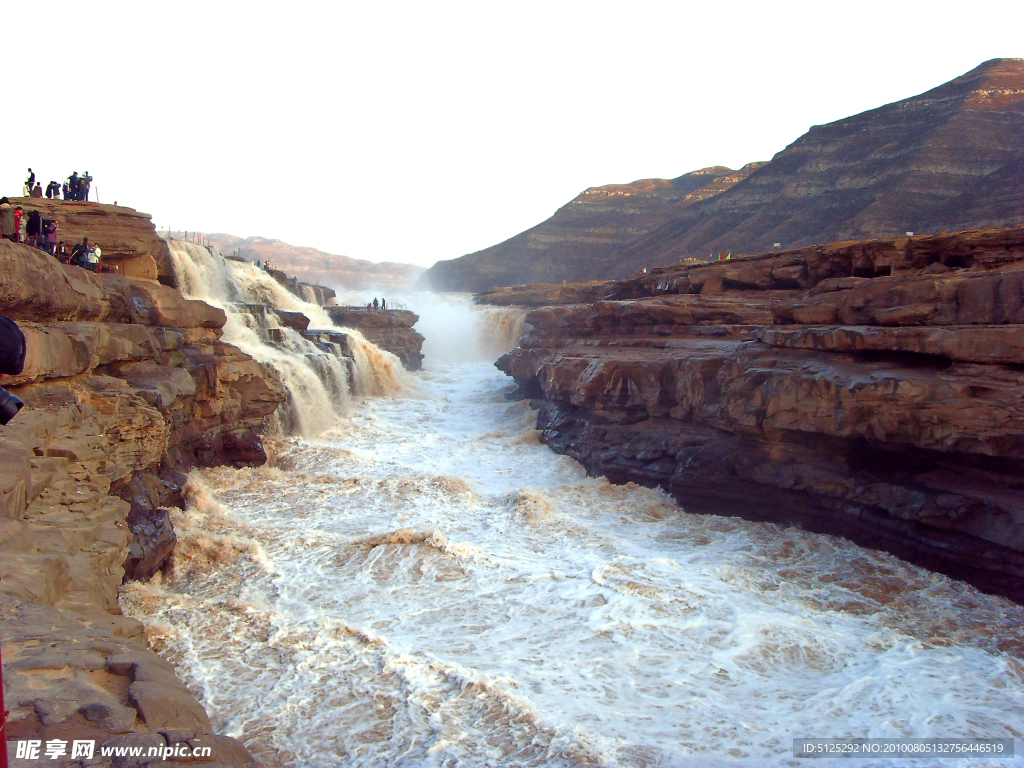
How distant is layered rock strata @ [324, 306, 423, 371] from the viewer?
27.0 metres

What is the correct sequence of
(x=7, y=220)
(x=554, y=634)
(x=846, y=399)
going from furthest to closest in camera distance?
(x=7, y=220) → (x=846, y=399) → (x=554, y=634)

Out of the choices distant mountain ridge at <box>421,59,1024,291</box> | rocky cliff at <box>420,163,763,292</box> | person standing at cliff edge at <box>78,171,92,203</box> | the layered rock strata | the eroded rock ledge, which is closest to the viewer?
the eroded rock ledge

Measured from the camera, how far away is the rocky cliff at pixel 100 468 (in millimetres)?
3844

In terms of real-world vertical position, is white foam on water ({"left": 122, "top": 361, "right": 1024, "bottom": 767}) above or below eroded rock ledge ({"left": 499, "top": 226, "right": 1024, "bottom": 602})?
below

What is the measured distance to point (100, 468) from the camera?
7.82 metres

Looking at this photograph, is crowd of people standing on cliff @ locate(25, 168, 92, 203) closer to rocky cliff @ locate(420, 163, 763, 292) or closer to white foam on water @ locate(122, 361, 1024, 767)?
white foam on water @ locate(122, 361, 1024, 767)

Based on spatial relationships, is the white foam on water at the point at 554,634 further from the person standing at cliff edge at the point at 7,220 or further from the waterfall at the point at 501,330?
the waterfall at the point at 501,330

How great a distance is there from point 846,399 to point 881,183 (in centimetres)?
4397

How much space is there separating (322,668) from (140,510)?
3.99 meters

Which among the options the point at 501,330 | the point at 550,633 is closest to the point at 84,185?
the point at 550,633

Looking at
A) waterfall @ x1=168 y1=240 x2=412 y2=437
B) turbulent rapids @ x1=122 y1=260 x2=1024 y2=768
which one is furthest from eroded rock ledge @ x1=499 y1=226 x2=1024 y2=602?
waterfall @ x1=168 y1=240 x2=412 y2=437

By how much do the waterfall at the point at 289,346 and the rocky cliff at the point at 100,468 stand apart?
2881 mm

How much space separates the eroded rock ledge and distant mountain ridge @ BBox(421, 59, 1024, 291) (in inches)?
1000

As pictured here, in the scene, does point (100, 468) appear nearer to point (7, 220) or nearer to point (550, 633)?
point (550, 633)
